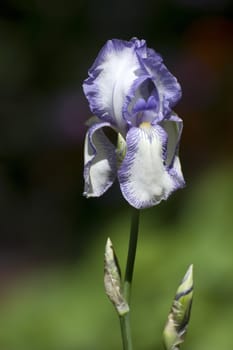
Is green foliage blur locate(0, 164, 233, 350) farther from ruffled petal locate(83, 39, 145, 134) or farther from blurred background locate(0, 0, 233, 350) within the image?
ruffled petal locate(83, 39, 145, 134)

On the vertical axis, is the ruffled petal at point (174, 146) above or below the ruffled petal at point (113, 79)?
below

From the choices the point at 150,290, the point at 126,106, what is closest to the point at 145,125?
the point at 126,106

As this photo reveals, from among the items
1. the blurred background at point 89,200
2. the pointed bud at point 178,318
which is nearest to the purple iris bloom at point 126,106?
the pointed bud at point 178,318

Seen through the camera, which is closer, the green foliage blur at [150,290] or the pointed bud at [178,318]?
the pointed bud at [178,318]

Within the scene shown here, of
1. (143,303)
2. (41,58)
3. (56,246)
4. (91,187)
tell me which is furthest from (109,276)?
(41,58)

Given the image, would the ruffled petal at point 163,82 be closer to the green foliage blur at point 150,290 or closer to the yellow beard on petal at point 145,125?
the yellow beard on petal at point 145,125

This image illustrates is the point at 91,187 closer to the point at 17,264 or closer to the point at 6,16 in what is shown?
the point at 17,264
